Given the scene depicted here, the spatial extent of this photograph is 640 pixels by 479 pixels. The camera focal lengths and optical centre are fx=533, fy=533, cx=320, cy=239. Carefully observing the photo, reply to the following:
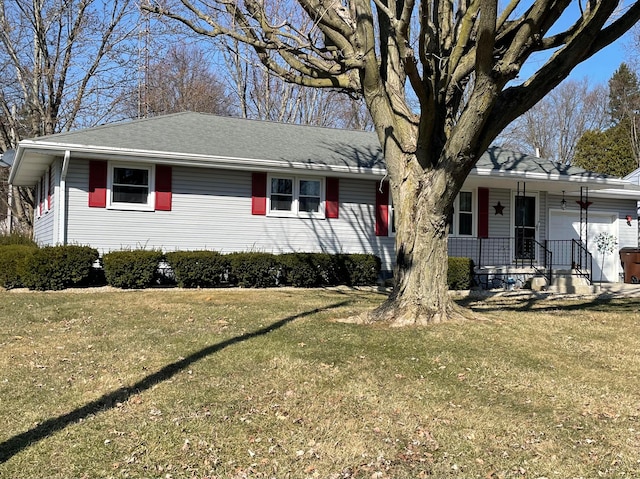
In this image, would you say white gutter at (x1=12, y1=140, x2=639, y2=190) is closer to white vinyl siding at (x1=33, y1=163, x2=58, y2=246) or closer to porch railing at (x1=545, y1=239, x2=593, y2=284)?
white vinyl siding at (x1=33, y1=163, x2=58, y2=246)

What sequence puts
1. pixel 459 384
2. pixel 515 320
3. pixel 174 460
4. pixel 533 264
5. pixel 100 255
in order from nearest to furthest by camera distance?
pixel 174 460 < pixel 459 384 < pixel 515 320 < pixel 100 255 < pixel 533 264

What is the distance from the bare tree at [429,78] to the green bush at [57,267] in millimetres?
5142

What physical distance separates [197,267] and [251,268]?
1.18 meters

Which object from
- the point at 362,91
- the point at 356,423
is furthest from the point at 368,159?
the point at 356,423

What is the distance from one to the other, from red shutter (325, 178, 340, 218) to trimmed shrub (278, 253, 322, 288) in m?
1.93

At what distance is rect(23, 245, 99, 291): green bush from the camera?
10.4 meters

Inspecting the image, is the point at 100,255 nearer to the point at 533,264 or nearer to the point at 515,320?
the point at 515,320

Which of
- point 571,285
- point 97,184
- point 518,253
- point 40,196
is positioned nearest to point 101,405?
point 97,184

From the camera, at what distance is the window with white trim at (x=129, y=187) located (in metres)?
12.2

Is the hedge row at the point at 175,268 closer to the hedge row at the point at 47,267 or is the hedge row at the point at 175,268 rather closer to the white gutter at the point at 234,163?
the hedge row at the point at 47,267

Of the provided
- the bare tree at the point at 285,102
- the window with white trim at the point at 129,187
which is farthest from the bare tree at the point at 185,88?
the window with white trim at the point at 129,187

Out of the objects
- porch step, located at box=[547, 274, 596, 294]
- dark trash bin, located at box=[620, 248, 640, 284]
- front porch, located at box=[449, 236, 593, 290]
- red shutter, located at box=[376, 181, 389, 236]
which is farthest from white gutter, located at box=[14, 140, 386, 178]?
dark trash bin, located at box=[620, 248, 640, 284]

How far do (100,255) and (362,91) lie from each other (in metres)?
7.23

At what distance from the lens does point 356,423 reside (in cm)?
400
